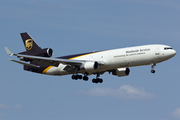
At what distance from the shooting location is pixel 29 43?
67.1 metres

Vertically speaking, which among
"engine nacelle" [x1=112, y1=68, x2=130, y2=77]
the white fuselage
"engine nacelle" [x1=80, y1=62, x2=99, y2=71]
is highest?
the white fuselage

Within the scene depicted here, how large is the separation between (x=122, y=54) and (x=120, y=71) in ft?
25.7

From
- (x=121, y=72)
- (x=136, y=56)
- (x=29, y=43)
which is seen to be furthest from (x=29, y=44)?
(x=136, y=56)

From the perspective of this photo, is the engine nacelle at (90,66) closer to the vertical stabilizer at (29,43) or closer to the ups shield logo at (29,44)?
the vertical stabilizer at (29,43)

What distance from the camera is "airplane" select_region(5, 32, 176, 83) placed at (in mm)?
56312

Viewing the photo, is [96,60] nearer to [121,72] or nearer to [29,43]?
[121,72]

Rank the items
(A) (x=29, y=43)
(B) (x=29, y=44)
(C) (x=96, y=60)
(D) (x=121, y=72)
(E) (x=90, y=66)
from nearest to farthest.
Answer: (E) (x=90, y=66), (C) (x=96, y=60), (D) (x=121, y=72), (B) (x=29, y=44), (A) (x=29, y=43)

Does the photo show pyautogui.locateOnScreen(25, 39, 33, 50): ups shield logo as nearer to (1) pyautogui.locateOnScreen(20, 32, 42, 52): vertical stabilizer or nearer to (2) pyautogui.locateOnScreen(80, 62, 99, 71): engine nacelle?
(1) pyautogui.locateOnScreen(20, 32, 42, 52): vertical stabilizer

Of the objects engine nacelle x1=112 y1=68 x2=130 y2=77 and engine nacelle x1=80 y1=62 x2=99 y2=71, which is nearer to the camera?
engine nacelle x1=80 y1=62 x2=99 y2=71

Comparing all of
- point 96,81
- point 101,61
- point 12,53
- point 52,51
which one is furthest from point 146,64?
point 12,53

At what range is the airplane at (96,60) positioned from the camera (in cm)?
5631

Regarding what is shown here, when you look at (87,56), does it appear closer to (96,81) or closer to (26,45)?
(96,81)

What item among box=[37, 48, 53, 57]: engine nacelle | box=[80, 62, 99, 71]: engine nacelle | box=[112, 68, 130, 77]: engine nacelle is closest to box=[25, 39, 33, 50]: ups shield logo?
box=[37, 48, 53, 57]: engine nacelle

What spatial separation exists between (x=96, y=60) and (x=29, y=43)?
15.4m
